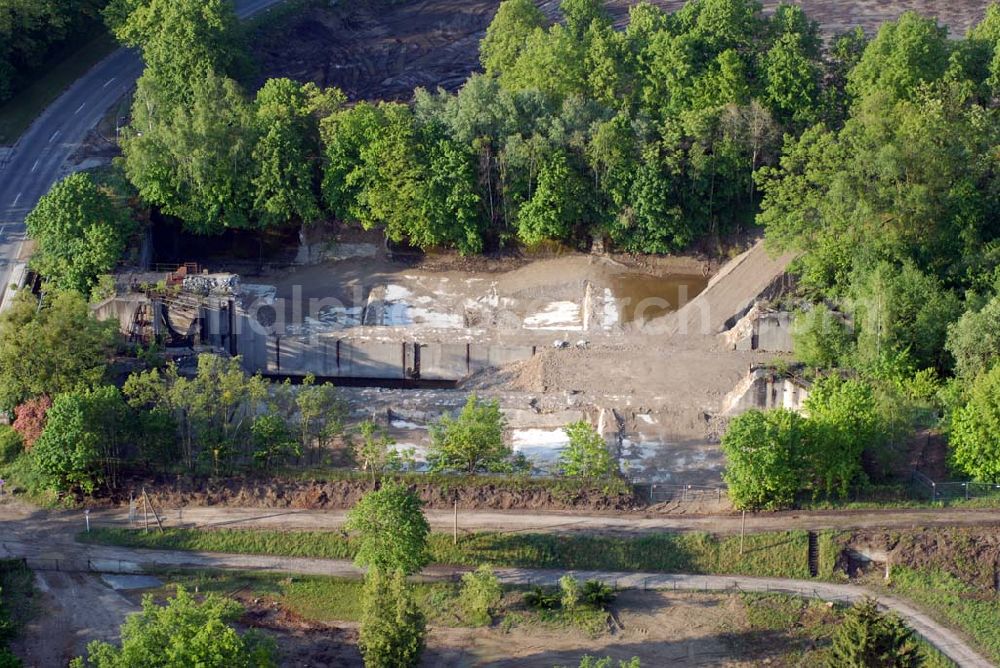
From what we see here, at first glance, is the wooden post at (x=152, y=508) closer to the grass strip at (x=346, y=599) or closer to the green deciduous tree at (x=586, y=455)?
Result: the grass strip at (x=346, y=599)

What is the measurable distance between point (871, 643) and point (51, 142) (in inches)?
2282

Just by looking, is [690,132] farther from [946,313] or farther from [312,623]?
[312,623]

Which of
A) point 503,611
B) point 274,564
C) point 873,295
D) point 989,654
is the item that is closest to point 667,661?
point 503,611

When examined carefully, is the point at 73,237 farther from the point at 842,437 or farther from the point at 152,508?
the point at 842,437

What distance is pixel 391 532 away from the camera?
2864 inches

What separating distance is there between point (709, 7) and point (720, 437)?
2839 centimetres

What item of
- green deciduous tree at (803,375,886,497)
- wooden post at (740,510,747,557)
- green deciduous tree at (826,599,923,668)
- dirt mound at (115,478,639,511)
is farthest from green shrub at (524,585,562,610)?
green deciduous tree at (803,375,886,497)

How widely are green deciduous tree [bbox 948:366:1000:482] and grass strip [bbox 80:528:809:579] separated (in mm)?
7978

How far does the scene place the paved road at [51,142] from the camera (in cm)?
9733

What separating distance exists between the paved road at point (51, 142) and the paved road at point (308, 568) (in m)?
20.5

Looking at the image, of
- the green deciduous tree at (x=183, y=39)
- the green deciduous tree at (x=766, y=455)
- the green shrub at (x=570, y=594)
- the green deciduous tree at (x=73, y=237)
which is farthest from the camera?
the green deciduous tree at (x=183, y=39)

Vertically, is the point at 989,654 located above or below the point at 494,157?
below

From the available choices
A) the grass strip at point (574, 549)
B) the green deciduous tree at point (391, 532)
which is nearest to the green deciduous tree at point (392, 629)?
the green deciduous tree at point (391, 532)

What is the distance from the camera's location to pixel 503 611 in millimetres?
73438
